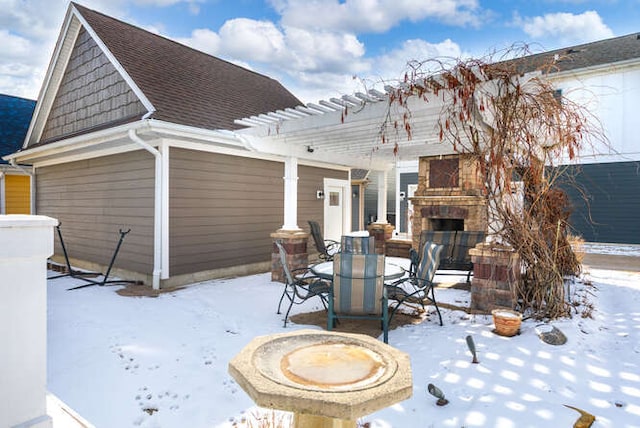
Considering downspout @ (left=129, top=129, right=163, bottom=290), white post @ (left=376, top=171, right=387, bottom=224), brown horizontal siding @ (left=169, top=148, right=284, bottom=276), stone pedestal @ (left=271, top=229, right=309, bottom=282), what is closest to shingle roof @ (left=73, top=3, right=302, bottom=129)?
downspout @ (left=129, top=129, right=163, bottom=290)

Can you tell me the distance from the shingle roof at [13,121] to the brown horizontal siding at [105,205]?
3123mm

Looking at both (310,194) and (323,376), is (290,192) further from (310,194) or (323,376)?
(323,376)

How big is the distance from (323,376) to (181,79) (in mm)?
8033

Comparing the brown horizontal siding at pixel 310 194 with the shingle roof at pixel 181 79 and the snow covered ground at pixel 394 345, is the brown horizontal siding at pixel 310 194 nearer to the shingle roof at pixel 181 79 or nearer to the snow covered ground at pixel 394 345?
the shingle roof at pixel 181 79

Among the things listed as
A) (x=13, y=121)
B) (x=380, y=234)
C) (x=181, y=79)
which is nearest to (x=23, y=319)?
(x=181, y=79)

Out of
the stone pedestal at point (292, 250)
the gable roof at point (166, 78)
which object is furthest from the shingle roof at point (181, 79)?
the stone pedestal at point (292, 250)

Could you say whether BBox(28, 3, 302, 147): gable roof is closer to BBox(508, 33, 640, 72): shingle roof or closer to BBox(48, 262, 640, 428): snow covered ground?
BBox(48, 262, 640, 428): snow covered ground

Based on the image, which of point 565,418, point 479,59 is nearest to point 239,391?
point 565,418

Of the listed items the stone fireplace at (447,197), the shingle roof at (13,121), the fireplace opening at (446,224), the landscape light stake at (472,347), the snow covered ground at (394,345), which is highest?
the shingle roof at (13,121)

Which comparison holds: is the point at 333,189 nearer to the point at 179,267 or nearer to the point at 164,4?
the point at 179,267

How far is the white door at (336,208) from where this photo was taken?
31.8ft

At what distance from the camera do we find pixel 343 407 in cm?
105

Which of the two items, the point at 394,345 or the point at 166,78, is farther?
the point at 166,78

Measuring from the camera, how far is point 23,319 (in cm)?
146
